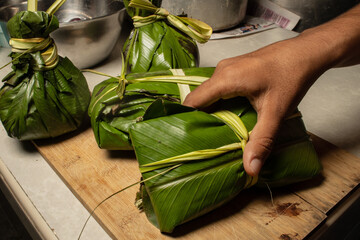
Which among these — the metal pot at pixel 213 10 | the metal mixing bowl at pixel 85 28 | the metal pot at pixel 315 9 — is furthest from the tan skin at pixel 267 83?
the metal pot at pixel 315 9

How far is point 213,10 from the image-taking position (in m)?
1.54

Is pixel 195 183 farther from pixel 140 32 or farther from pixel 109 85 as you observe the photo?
pixel 140 32

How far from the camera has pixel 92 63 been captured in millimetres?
1302

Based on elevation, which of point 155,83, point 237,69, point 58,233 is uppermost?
point 237,69

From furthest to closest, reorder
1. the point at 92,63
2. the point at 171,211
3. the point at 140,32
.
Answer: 1. the point at 92,63
2. the point at 140,32
3. the point at 171,211

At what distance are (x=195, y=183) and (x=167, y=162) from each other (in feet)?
0.25

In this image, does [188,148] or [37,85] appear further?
[37,85]

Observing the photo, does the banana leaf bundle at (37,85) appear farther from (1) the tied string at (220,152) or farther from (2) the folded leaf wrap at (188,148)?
(1) the tied string at (220,152)

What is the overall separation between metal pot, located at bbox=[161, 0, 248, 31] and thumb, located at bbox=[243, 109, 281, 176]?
3.09ft

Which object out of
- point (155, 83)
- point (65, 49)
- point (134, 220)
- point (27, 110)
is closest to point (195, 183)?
point (134, 220)

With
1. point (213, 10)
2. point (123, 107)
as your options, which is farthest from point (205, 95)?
point (213, 10)

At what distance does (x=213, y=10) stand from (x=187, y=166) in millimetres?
1093

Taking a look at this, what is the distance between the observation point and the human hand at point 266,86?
70 cm

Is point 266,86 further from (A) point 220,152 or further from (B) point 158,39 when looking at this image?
(B) point 158,39
